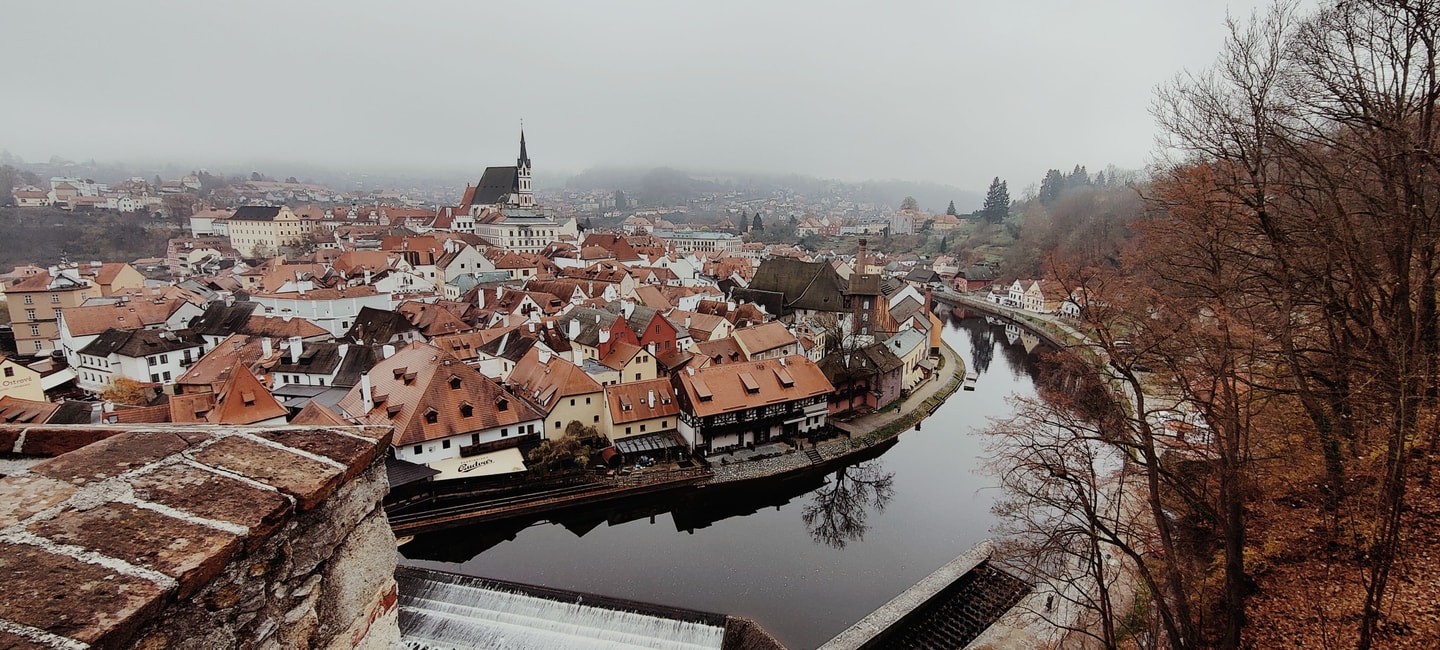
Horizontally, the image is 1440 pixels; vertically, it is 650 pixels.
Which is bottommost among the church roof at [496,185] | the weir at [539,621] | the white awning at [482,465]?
the weir at [539,621]

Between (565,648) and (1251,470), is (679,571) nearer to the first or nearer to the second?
(565,648)

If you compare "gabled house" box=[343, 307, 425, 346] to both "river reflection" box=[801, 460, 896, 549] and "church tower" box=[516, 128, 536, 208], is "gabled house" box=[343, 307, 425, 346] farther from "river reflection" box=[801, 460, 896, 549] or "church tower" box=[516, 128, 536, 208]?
"church tower" box=[516, 128, 536, 208]

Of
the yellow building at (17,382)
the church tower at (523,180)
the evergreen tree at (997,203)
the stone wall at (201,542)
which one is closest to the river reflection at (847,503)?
the stone wall at (201,542)

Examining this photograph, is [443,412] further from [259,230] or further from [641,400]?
[259,230]

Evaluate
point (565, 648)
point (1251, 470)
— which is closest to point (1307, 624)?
point (1251, 470)

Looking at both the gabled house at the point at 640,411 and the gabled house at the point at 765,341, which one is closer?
the gabled house at the point at 640,411

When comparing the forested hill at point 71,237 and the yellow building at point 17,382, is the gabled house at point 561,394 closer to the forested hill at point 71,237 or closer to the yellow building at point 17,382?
the yellow building at point 17,382
